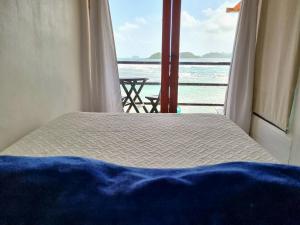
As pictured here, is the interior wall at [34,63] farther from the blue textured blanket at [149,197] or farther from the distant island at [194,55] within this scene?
the distant island at [194,55]

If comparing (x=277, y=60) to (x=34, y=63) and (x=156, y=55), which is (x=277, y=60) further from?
(x=34, y=63)

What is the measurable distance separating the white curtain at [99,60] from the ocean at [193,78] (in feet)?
1.07

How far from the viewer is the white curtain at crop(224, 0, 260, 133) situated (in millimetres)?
2764

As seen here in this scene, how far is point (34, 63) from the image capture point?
173 cm

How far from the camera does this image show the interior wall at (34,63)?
141cm

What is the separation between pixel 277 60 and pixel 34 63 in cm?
230

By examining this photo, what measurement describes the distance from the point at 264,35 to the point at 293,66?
82cm

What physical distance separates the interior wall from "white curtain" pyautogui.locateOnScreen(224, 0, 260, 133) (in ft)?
6.30

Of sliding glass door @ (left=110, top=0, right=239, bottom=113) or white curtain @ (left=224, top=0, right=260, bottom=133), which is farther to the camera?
sliding glass door @ (left=110, top=0, right=239, bottom=113)

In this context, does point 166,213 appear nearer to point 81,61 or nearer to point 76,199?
point 76,199

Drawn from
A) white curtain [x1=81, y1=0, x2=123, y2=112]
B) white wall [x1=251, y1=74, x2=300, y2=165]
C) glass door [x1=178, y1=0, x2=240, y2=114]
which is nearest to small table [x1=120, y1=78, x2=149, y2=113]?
white curtain [x1=81, y1=0, x2=123, y2=112]

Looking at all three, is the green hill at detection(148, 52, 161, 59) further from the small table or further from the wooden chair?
the wooden chair

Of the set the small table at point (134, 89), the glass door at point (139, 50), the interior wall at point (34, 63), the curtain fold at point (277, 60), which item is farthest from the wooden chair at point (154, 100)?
the curtain fold at point (277, 60)

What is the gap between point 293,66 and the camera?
211cm
